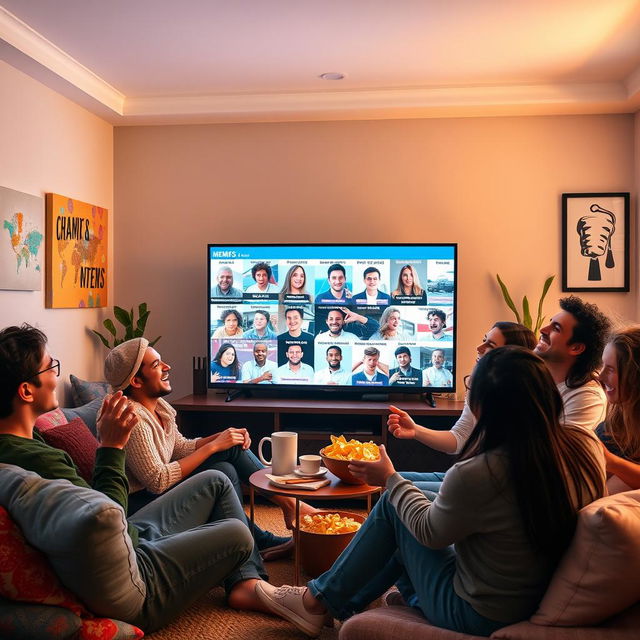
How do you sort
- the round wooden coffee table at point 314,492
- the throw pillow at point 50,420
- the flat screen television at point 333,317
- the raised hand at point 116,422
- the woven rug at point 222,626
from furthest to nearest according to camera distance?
the flat screen television at point 333,317, the throw pillow at point 50,420, the round wooden coffee table at point 314,492, the woven rug at point 222,626, the raised hand at point 116,422

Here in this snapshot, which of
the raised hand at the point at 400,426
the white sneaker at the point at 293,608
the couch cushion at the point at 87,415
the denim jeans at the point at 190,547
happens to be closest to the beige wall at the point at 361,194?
the couch cushion at the point at 87,415

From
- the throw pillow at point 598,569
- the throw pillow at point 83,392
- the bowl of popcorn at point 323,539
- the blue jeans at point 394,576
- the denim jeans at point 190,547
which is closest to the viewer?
the throw pillow at point 598,569

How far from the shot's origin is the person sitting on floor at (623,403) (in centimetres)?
202

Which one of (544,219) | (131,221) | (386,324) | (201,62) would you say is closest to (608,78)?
(544,219)

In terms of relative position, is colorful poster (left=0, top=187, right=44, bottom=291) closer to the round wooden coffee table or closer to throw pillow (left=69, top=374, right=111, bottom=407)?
throw pillow (left=69, top=374, right=111, bottom=407)

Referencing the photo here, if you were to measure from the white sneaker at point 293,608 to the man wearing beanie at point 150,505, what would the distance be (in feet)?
0.46

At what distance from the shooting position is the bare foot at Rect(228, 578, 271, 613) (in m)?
2.48

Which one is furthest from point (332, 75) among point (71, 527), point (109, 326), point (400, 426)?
point (71, 527)

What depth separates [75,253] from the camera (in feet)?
14.1

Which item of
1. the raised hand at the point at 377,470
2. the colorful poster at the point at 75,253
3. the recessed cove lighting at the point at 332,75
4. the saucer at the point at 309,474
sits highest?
the recessed cove lighting at the point at 332,75

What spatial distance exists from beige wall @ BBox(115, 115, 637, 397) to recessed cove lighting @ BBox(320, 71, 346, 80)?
523 millimetres

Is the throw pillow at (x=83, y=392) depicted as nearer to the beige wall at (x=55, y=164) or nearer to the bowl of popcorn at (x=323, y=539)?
the beige wall at (x=55, y=164)

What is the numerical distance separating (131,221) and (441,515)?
376 cm

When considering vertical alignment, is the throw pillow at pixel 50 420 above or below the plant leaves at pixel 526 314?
below
